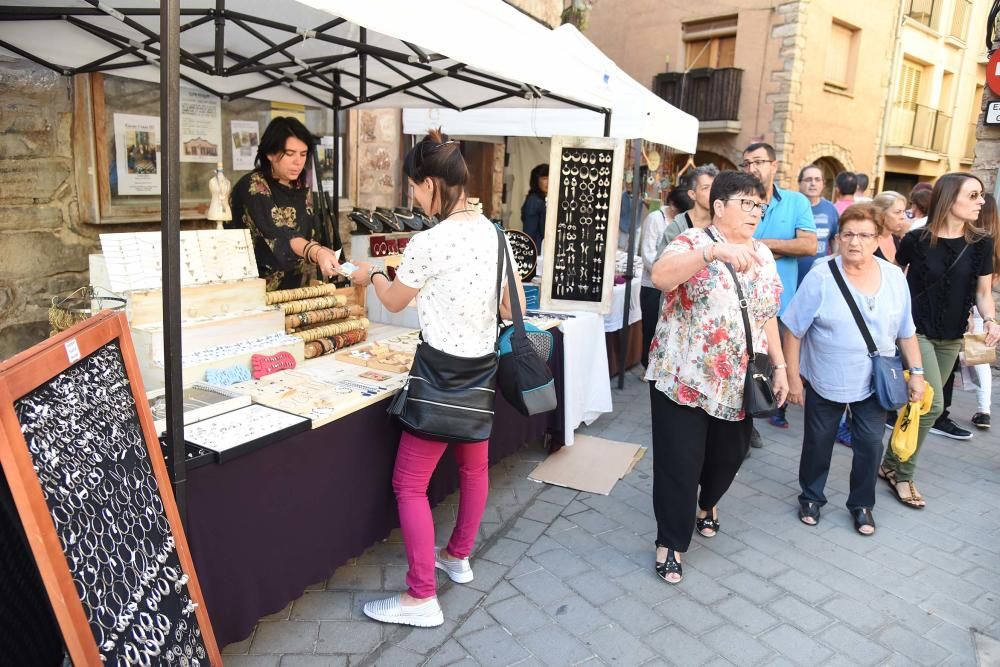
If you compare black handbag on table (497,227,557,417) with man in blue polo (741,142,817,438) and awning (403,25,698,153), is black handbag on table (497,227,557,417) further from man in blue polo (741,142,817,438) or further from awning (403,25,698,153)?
man in blue polo (741,142,817,438)

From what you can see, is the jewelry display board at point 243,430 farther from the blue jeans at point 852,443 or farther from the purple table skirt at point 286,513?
the blue jeans at point 852,443

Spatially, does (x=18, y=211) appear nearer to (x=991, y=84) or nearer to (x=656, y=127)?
(x=656, y=127)

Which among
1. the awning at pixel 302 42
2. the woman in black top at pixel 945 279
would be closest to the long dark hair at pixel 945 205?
the woman in black top at pixel 945 279

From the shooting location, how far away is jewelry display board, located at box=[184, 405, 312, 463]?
2104 millimetres

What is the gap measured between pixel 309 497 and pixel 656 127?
3953mm

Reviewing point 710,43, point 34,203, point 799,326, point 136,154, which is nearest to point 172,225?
point 34,203

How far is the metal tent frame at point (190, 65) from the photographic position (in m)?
1.75

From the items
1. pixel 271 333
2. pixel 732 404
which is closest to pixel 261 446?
pixel 271 333

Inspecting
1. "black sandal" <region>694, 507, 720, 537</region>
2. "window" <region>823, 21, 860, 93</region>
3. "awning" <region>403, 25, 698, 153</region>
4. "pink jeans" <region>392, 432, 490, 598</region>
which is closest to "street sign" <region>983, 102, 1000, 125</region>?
"awning" <region>403, 25, 698, 153</region>

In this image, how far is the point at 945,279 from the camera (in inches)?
155

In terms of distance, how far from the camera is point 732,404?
2707 millimetres

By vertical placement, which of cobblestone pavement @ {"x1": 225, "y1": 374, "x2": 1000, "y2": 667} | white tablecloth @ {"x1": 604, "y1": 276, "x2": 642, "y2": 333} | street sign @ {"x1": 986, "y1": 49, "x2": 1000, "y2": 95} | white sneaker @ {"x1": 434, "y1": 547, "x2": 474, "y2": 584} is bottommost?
cobblestone pavement @ {"x1": 225, "y1": 374, "x2": 1000, "y2": 667}

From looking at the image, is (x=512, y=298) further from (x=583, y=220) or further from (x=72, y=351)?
(x=583, y=220)

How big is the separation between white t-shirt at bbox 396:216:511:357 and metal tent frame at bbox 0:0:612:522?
2.55 feet
